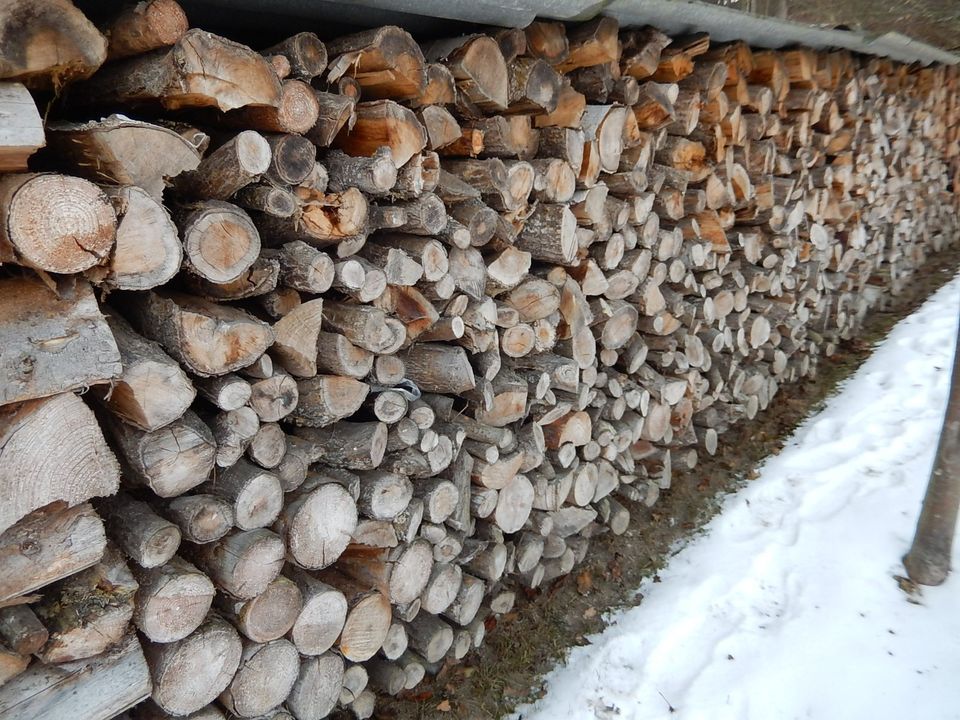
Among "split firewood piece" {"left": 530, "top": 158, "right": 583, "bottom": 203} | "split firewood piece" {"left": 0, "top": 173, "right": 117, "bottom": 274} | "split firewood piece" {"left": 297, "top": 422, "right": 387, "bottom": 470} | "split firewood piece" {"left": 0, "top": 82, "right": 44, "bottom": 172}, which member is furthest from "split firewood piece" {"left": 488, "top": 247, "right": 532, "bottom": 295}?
"split firewood piece" {"left": 0, "top": 82, "right": 44, "bottom": 172}

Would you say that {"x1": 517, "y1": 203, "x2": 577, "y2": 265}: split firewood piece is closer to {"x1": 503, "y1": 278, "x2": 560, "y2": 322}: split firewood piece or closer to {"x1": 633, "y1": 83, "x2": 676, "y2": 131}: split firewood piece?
{"x1": 503, "y1": 278, "x2": 560, "y2": 322}: split firewood piece

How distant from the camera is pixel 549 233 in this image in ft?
8.15

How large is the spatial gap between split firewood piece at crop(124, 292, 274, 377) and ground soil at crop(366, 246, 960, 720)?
4.76 ft

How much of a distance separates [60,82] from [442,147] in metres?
1.12

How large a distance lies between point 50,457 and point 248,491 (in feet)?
1.54

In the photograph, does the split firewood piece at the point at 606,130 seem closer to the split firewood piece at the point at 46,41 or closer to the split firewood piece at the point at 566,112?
the split firewood piece at the point at 566,112

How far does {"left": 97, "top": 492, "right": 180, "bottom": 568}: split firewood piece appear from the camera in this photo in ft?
5.12

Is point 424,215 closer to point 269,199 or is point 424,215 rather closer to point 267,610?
point 269,199

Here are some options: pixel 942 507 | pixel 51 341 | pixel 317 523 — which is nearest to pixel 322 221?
pixel 51 341

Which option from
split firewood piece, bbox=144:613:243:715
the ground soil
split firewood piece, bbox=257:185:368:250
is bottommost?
the ground soil

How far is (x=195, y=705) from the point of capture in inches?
68.3

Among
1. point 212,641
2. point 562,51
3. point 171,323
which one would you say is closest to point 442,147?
point 562,51

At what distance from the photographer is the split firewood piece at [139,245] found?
138 centimetres

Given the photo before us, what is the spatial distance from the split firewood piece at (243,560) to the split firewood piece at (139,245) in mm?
697
